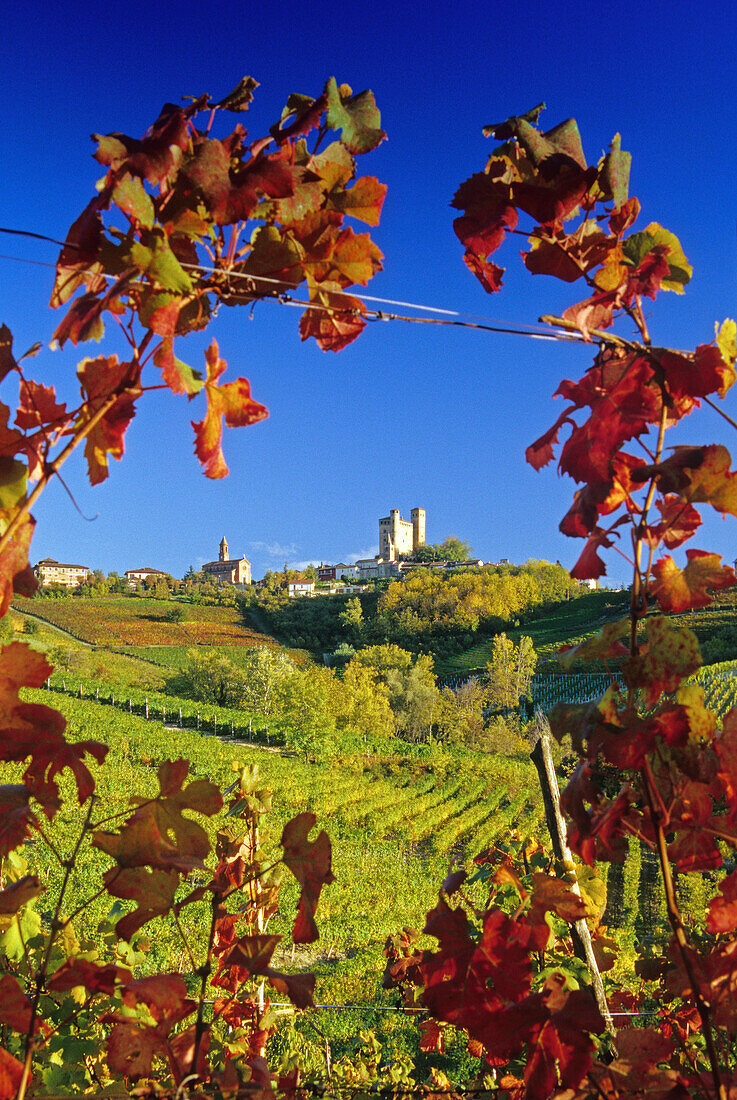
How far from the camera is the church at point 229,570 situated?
74.6m

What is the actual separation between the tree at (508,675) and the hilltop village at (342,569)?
3181 centimetres

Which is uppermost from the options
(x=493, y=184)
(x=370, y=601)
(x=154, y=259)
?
(x=370, y=601)

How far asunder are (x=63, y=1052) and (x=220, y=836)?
45 cm

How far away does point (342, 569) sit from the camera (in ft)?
260

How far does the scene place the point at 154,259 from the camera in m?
0.48

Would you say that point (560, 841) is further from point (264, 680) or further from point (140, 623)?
point (140, 623)

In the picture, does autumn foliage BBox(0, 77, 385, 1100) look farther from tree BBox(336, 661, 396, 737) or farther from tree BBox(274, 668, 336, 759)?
tree BBox(336, 661, 396, 737)

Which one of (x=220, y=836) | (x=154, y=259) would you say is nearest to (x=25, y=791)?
(x=154, y=259)

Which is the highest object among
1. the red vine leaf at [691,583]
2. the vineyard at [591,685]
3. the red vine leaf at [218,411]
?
the red vine leaf at [218,411]

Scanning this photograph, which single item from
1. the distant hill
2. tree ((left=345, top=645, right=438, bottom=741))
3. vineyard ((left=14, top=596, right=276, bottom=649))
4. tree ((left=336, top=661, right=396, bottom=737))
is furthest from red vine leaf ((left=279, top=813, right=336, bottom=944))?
vineyard ((left=14, top=596, right=276, bottom=649))

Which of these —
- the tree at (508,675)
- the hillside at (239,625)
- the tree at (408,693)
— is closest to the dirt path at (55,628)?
the hillside at (239,625)

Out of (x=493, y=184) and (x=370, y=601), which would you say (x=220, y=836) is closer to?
(x=493, y=184)

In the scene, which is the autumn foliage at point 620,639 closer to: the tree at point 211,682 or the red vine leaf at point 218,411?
the red vine leaf at point 218,411

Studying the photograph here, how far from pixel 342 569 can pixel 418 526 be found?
12.0m
